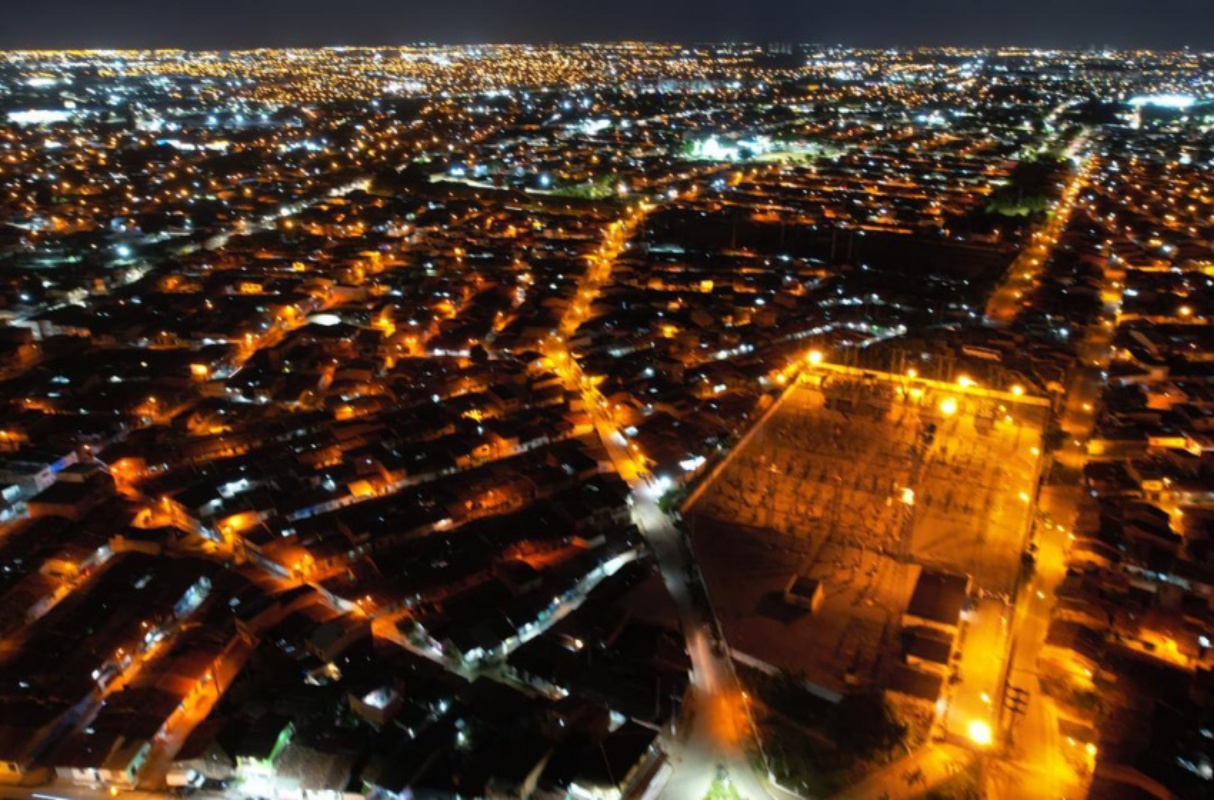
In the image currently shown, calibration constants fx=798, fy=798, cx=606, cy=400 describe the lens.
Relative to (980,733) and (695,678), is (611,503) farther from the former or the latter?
(980,733)

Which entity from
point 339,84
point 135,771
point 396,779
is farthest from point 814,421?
point 339,84

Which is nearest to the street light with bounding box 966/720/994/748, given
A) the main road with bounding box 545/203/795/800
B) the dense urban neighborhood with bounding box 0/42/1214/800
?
the dense urban neighborhood with bounding box 0/42/1214/800

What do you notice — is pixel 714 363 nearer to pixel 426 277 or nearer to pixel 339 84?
pixel 426 277

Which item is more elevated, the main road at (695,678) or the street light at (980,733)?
the street light at (980,733)

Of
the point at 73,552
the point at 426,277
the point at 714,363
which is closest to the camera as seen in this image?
the point at 73,552

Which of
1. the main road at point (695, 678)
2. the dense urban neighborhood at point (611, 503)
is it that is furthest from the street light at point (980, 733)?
the main road at point (695, 678)

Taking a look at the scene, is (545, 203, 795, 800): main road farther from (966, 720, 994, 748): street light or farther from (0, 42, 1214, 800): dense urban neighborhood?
(966, 720, 994, 748): street light

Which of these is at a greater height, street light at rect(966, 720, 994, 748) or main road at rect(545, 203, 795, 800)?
street light at rect(966, 720, 994, 748)

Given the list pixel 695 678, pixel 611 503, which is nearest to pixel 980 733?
pixel 695 678

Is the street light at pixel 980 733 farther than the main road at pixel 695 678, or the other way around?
the street light at pixel 980 733

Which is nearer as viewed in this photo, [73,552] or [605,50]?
[73,552]

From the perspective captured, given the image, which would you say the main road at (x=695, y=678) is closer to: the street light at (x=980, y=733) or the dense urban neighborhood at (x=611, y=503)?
the dense urban neighborhood at (x=611, y=503)
